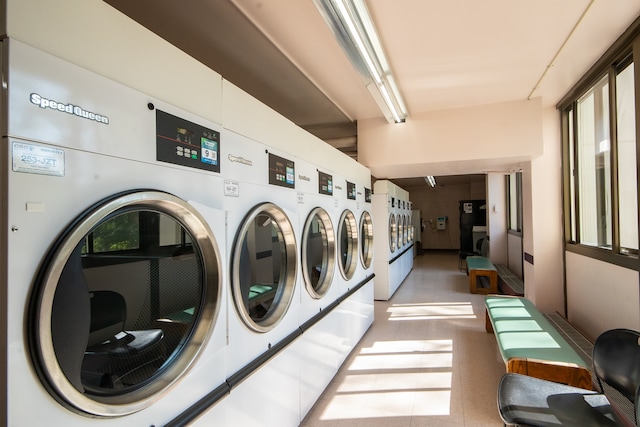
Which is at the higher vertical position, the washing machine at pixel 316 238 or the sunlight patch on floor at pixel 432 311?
the washing machine at pixel 316 238

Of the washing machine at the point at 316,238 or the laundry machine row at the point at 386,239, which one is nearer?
the washing machine at the point at 316,238

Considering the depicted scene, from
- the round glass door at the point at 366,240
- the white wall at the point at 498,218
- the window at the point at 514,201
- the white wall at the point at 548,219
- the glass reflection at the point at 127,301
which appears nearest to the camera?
the glass reflection at the point at 127,301

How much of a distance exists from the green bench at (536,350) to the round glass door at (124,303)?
2.19 m

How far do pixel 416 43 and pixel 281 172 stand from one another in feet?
5.19

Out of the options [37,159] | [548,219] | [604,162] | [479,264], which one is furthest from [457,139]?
[37,159]

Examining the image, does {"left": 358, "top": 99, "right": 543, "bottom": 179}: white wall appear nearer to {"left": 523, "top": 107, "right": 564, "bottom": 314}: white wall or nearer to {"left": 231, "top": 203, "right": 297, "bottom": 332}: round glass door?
{"left": 523, "top": 107, "right": 564, "bottom": 314}: white wall

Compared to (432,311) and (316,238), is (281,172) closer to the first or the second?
(316,238)

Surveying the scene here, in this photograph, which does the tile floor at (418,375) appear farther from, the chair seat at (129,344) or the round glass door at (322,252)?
the chair seat at (129,344)

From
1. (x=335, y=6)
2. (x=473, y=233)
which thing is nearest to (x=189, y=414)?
(x=335, y=6)

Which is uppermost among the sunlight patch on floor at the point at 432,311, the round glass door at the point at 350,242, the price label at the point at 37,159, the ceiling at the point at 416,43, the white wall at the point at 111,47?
the ceiling at the point at 416,43

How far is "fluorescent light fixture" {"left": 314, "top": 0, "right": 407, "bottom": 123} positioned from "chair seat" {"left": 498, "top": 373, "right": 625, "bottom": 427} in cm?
237

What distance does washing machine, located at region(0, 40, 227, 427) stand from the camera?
0.80 metres

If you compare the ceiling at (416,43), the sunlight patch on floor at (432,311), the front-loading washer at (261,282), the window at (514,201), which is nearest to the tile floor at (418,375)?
the sunlight patch on floor at (432,311)

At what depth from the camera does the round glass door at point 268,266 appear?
1.83 m
